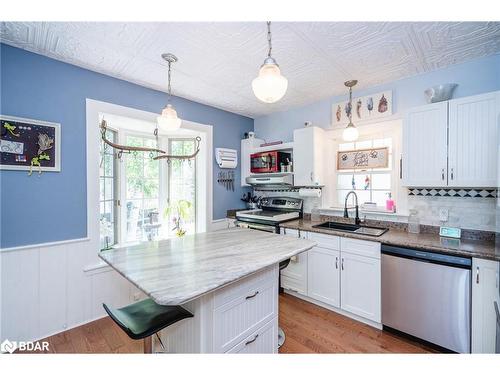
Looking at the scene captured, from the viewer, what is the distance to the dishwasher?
1.70 m

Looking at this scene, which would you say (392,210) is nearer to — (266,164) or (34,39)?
(266,164)

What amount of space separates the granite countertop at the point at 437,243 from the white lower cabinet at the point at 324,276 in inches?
10.9

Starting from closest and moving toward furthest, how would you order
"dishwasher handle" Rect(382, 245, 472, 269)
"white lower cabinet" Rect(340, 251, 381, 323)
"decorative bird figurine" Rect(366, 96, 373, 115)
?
1. "dishwasher handle" Rect(382, 245, 472, 269)
2. "white lower cabinet" Rect(340, 251, 381, 323)
3. "decorative bird figurine" Rect(366, 96, 373, 115)

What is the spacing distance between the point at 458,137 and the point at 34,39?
3.69m

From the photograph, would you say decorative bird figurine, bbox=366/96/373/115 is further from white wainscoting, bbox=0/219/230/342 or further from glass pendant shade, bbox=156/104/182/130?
white wainscoting, bbox=0/219/230/342

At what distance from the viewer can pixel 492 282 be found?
1.58 meters

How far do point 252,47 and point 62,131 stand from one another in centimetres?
195

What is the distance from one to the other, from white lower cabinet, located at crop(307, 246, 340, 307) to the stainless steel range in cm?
59

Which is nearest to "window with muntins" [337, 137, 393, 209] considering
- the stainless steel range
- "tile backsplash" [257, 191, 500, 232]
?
"tile backsplash" [257, 191, 500, 232]

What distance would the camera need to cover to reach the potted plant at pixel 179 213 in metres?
3.24

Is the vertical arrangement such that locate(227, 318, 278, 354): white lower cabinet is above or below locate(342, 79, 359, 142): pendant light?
below

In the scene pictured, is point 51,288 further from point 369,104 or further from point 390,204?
point 369,104

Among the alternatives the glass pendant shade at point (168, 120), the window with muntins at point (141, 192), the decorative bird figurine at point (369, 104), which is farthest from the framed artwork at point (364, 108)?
the window with muntins at point (141, 192)

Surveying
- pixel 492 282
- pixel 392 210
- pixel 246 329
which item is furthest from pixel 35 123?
pixel 492 282
